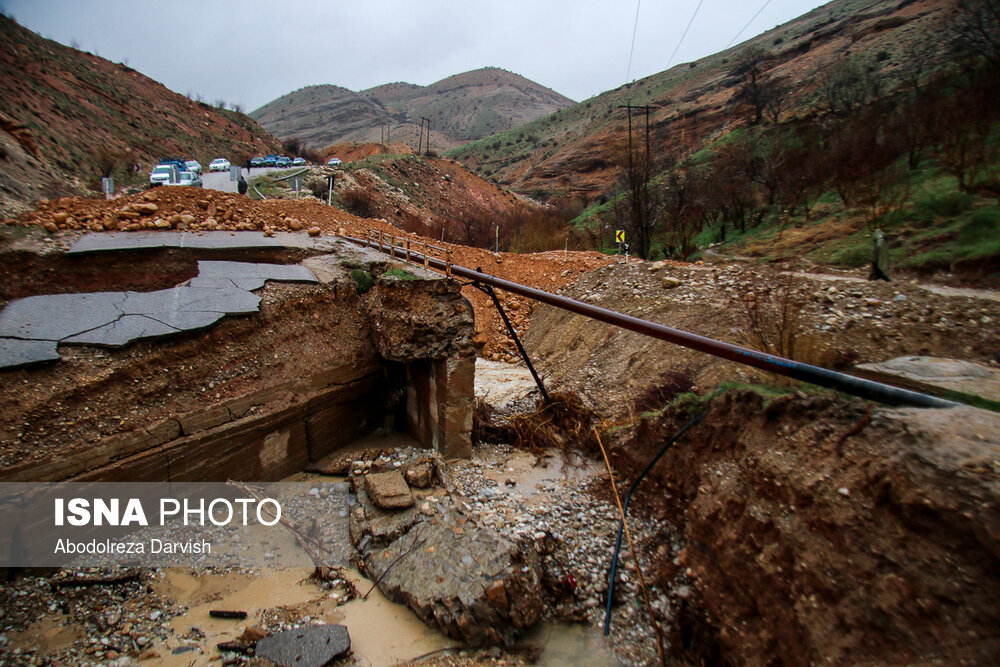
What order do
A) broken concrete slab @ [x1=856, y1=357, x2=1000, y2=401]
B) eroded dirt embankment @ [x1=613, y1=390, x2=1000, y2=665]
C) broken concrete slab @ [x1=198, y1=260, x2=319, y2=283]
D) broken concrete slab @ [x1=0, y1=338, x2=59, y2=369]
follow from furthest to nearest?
1. broken concrete slab @ [x1=198, y1=260, x2=319, y2=283]
2. broken concrete slab @ [x1=0, y1=338, x2=59, y2=369]
3. broken concrete slab @ [x1=856, y1=357, x2=1000, y2=401]
4. eroded dirt embankment @ [x1=613, y1=390, x2=1000, y2=665]

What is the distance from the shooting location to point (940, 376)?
322 centimetres

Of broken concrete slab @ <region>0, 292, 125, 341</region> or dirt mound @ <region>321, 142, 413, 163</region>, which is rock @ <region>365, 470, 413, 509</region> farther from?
dirt mound @ <region>321, 142, 413, 163</region>

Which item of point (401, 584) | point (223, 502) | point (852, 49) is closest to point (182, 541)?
point (223, 502)

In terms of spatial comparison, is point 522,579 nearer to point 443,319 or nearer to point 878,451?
point 878,451

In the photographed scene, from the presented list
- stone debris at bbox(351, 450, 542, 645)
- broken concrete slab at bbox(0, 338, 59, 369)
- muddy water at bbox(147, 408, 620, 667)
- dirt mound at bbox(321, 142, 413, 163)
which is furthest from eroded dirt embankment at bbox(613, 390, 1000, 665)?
dirt mound at bbox(321, 142, 413, 163)

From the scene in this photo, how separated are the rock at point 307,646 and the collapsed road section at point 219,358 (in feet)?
5.81

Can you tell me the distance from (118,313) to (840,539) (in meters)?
5.52

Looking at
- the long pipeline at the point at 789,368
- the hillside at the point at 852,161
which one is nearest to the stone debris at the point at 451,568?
the long pipeline at the point at 789,368

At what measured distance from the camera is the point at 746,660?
2.52 metres

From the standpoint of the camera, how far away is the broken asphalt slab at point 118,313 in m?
3.48

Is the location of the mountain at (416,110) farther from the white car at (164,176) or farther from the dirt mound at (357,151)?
the white car at (164,176)

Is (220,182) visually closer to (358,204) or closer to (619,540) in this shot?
(358,204)

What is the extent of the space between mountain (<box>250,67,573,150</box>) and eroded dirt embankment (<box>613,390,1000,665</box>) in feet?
230

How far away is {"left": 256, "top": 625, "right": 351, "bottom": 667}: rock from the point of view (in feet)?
9.04
